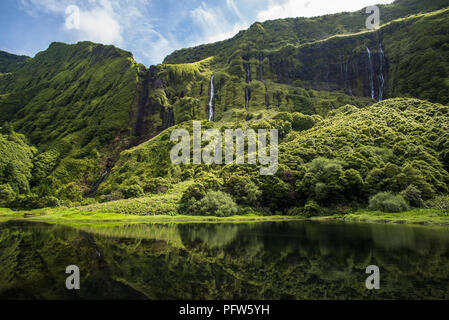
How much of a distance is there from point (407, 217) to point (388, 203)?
6496 mm

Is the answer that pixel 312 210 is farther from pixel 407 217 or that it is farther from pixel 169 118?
pixel 169 118

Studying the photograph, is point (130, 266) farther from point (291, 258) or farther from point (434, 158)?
point (434, 158)

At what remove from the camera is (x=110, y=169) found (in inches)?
5546

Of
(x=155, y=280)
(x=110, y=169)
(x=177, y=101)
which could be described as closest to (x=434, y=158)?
(x=155, y=280)

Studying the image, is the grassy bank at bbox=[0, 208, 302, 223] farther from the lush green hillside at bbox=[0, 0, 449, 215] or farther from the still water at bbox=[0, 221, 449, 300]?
the still water at bbox=[0, 221, 449, 300]

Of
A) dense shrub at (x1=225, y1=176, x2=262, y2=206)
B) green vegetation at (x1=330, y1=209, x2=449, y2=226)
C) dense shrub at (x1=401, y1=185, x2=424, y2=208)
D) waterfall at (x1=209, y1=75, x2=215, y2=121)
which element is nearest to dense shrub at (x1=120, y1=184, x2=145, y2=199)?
dense shrub at (x1=225, y1=176, x2=262, y2=206)

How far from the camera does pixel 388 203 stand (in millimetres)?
58531

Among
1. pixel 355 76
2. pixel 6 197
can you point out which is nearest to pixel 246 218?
pixel 6 197

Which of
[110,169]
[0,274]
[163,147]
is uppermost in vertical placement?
[163,147]

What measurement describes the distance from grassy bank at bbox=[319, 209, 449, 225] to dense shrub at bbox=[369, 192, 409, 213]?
5.46ft

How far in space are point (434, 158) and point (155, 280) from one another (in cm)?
8548

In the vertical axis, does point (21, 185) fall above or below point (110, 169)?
below
